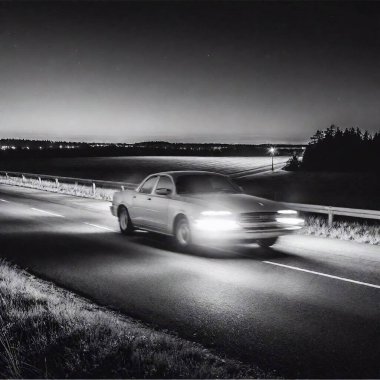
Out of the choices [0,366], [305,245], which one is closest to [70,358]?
[0,366]

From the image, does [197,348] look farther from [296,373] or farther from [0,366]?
[0,366]

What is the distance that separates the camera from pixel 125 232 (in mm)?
13781

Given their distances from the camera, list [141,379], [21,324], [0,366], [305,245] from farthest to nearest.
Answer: [305,245]
[21,324]
[0,366]
[141,379]

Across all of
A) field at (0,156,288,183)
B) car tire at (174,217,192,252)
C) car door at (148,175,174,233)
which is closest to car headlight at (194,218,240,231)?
car tire at (174,217,192,252)

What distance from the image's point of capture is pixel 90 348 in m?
4.95

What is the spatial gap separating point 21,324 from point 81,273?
3395mm

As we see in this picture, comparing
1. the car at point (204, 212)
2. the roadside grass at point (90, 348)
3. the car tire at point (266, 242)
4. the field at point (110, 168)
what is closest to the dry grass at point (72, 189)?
the car at point (204, 212)

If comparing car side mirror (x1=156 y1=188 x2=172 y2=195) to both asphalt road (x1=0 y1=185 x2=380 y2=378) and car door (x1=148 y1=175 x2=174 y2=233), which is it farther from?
asphalt road (x1=0 y1=185 x2=380 y2=378)

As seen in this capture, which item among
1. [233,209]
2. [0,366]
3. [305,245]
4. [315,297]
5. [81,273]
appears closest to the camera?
[0,366]

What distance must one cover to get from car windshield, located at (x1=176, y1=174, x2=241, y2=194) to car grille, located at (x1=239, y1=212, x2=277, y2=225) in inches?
58.9

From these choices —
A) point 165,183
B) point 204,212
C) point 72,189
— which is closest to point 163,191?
point 165,183

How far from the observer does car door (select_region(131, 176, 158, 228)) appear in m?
12.6

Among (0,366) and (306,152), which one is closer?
(0,366)

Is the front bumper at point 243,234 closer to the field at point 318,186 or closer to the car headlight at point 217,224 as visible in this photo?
the car headlight at point 217,224
